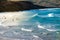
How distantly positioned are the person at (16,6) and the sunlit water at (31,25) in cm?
4

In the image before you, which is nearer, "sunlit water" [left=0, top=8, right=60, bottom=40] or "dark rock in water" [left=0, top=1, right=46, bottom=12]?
"sunlit water" [left=0, top=8, right=60, bottom=40]

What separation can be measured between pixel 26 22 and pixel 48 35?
0.85ft

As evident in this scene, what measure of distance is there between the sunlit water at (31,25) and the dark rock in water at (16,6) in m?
0.04

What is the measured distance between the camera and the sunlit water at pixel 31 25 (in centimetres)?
115

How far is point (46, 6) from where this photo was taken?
1316 mm

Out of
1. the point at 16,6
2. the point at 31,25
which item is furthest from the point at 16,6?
the point at 31,25

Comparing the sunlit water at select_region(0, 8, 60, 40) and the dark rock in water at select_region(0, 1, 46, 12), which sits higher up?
the dark rock in water at select_region(0, 1, 46, 12)

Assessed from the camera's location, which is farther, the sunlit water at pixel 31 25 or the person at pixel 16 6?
the person at pixel 16 6

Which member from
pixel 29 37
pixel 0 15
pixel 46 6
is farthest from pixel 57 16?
pixel 0 15

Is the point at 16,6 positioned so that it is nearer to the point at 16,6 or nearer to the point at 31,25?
the point at 16,6

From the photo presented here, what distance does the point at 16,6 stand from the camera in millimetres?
1313

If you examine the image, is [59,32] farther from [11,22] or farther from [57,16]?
[11,22]

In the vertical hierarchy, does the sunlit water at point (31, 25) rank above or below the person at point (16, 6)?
below

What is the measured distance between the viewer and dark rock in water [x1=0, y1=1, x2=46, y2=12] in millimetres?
1298
